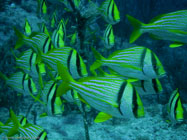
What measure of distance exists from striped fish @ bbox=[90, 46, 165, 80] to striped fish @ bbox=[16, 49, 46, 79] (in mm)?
1422

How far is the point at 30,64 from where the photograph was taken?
3.19 meters

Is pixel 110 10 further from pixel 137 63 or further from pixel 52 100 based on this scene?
pixel 52 100

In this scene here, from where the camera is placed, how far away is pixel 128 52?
87.0 inches

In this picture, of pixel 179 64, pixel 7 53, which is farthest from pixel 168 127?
pixel 7 53

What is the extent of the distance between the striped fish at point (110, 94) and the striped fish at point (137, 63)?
0.65 m

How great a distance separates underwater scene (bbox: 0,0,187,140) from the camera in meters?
1.64

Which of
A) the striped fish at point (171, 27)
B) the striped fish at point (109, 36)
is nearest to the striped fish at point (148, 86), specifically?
the striped fish at point (171, 27)

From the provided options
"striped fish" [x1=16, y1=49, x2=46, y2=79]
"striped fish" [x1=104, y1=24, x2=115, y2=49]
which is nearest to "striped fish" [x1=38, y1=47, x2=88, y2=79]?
"striped fish" [x1=16, y1=49, x2=46, y2=79]

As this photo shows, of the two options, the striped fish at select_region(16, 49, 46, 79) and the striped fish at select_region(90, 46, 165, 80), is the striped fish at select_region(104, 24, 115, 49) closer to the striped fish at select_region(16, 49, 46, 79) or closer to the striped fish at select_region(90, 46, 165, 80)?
the striped fish at select_region(16, 49, 46, 79)

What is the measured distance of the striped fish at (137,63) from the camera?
2.14 metres

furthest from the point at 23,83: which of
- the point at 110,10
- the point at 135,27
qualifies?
the point at 110,10

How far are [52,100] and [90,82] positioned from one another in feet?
3.99

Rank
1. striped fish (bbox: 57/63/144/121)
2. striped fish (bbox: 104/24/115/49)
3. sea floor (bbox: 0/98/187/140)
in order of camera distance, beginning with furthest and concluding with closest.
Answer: striped fish (bbox: 104/24/115/49)
sea floor (bbox: 0/98/187/140)
striped fish (bbox: 57/63/144/121)

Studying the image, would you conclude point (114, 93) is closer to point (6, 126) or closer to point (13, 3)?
point (6, 126)
